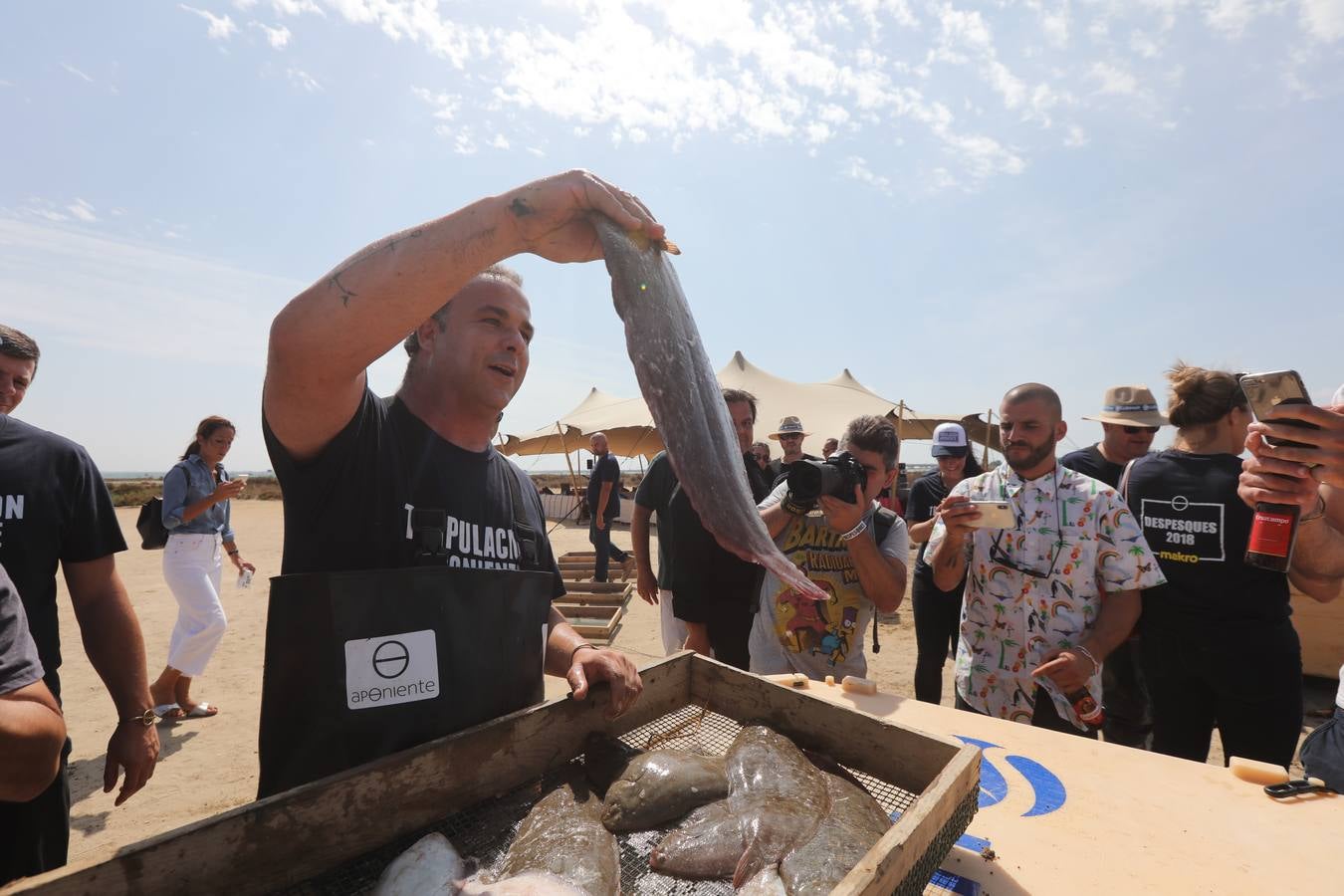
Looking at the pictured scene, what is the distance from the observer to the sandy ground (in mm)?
3465

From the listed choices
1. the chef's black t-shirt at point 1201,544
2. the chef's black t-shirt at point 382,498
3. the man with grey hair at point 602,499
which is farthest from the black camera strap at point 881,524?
the man with grey hair at point 602,499

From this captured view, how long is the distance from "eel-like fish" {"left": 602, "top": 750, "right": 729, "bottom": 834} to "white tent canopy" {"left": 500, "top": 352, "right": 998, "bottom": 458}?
1574 cm

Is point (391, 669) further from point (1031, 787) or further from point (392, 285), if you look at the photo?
point (1031, 787)

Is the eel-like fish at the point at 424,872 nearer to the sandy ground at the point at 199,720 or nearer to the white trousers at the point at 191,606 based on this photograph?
the sandy ground at the point at 199,720

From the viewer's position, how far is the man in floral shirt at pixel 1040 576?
2811mm

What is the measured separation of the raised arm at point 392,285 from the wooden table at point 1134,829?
1.82 metres

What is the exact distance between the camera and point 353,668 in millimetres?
1427

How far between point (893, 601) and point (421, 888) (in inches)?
104

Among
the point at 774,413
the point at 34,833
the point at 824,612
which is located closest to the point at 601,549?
the point at 824,612

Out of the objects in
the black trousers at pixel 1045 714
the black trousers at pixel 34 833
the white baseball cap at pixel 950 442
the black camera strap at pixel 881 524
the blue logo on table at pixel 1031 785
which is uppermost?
the white baseball cap at pixel 950 442

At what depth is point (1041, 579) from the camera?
2932 millimetres

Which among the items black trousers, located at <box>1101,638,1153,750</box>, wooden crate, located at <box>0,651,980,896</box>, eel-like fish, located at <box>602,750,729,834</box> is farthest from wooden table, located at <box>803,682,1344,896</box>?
black trousers, located at <box>1101,638,1153,750</box>

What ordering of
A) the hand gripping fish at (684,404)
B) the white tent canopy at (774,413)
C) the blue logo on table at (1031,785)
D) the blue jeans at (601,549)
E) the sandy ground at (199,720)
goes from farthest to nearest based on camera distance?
1. the white tent canopy at (774,413)
2. the blue jeans at (601,549)
3. the sandy ground at (199,720)
4. the blue logo on table at (1031,785)
5. the hand gripping fish at (684,404)

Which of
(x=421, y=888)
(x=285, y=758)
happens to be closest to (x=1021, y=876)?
(x=421, y=888)
